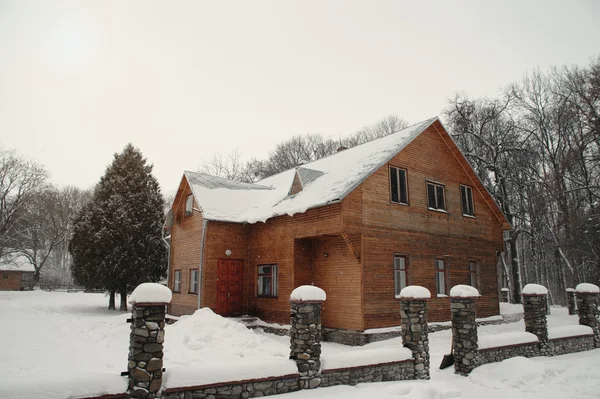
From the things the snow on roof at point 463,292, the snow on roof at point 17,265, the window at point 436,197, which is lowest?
the snow on roof at point 463,292

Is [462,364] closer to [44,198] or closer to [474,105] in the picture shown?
[474,105]

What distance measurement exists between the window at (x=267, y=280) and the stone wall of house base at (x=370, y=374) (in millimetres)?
7937

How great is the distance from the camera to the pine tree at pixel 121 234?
22.7 metres

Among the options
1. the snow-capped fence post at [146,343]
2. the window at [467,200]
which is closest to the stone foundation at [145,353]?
the snow-capped fence post at [146,343]

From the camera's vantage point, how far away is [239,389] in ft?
22.1

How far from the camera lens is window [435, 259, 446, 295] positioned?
1600 cm

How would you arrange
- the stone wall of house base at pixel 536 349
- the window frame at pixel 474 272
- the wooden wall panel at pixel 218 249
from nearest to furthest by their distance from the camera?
the stone wall of house base at pixel 536 349
the wooden wall panel at pixel 218 249
the window frame at pixel 474 272

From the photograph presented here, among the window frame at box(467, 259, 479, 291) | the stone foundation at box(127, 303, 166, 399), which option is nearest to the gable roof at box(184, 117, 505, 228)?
the window frame at box(467, 259, 479, 291)

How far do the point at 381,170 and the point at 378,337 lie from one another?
568cm

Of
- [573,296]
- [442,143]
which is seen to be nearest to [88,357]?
[442,143]

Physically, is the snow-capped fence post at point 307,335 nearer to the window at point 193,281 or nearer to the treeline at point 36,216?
the window at point 193,281

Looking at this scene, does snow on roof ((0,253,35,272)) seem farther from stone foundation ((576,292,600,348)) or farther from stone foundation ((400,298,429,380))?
stone foundation ((576,292,600,348))

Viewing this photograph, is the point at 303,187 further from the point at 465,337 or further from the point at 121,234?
the point at 121,234

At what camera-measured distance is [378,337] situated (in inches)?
509
